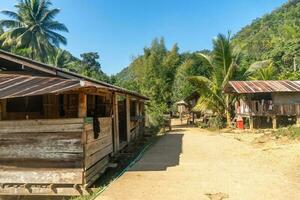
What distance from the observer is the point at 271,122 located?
1061 inches

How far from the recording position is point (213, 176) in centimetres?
976

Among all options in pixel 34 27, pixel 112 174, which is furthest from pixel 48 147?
pixel 34 27

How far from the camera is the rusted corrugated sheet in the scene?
7.70m

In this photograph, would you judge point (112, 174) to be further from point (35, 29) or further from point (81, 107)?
point (35, 29)

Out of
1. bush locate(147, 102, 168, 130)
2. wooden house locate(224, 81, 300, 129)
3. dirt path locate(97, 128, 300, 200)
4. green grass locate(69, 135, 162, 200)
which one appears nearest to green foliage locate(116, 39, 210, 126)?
bush locate(147, 102, 168, 130)

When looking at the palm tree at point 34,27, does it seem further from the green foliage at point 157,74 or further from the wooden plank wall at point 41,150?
the wooden plank wall at point 41,150

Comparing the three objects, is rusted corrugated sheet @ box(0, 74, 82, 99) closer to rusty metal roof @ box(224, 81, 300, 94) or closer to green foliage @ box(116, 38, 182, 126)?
rusty metal roof @ box(224, 81, 300, 94)

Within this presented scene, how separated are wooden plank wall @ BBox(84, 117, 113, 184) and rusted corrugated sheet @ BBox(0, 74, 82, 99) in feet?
3.75

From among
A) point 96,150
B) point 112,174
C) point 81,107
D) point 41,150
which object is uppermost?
point 81,107

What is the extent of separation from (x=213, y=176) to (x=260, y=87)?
55.0 feet

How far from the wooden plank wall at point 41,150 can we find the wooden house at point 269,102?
17.3m

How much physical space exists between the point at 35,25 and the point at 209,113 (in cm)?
2027

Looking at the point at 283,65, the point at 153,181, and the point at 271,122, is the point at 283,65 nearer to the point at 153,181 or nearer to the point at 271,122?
the point at 271,122

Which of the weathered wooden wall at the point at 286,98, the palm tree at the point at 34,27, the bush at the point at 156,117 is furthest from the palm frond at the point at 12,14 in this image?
the weathered wooden wall at the point at 286,98
